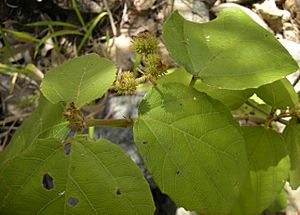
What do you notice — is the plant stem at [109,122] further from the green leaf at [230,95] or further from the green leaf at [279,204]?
the green leaf at [279,204]

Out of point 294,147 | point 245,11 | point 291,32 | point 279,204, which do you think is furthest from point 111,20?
point 294,147

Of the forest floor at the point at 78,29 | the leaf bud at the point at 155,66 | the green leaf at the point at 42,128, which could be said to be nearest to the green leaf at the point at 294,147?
the leaf bud at the point at 155,66

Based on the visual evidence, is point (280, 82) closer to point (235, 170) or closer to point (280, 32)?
point (235, 170)

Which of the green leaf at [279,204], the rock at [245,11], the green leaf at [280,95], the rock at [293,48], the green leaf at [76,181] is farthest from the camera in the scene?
the rock at [245,11]

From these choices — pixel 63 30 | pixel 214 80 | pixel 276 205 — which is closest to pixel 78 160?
pixel 214 80

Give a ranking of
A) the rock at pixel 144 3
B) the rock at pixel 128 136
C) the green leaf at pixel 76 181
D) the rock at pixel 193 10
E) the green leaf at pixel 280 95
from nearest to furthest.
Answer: the green leaf at pixel 76 181
the green leaf at pixel 280 95
the rock at pixel 128 136
the rock at pixel 193 10
the rock at pixel 144 3
